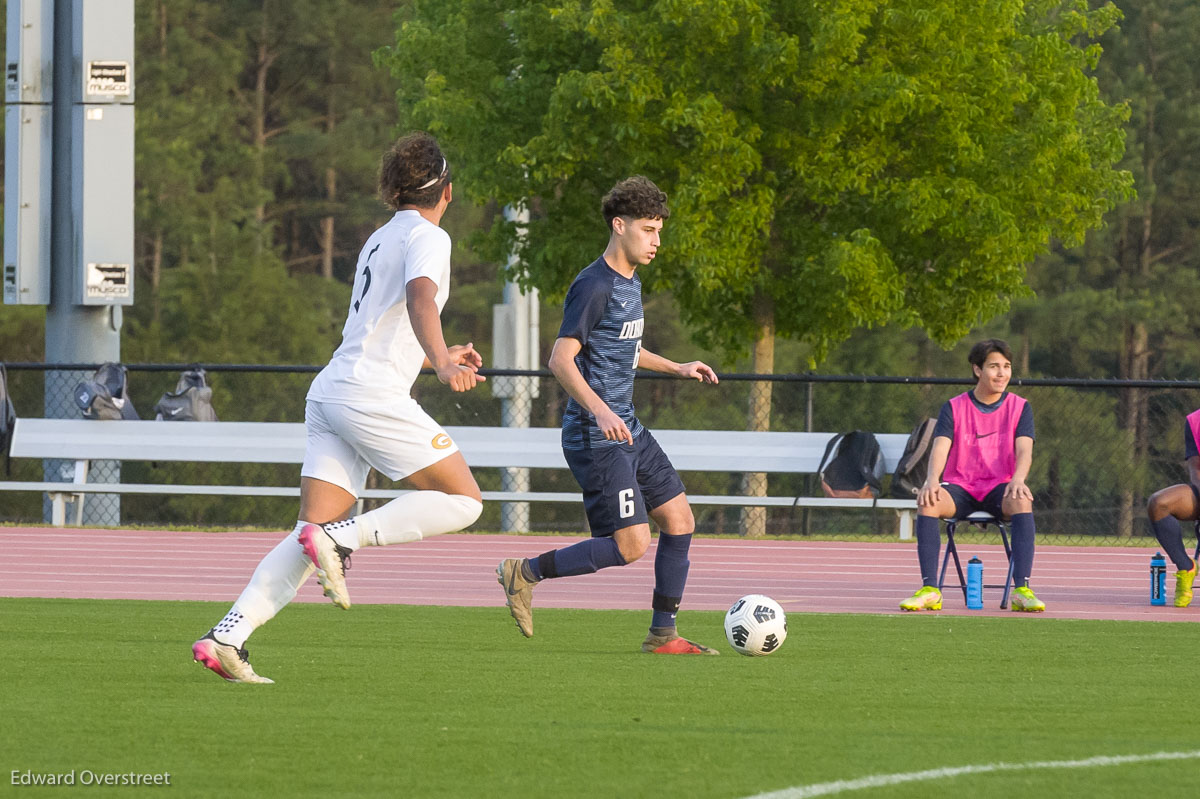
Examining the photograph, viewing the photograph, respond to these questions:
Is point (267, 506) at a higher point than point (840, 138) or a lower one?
lower

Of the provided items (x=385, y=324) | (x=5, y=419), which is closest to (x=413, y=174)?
(x=385, y=324)

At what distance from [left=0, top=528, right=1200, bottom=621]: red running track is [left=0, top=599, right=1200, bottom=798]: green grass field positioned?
1.67 m

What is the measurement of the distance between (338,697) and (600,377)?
6.27 feet

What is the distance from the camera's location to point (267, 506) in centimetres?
4491

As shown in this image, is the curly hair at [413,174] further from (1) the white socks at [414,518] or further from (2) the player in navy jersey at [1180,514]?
(2) the player in navy jersey at [1180,514]

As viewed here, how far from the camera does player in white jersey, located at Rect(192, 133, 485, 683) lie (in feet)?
20.7

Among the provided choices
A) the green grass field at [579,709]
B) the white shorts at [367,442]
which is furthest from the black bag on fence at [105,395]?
the white shorts at [367,442]

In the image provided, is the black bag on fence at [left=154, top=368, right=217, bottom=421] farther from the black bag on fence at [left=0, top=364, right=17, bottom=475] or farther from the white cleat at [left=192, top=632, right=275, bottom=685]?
the white cleat at [left=192, top=632, right=275, bottom=685]

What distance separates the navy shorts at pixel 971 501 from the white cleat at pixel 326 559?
16.6ft

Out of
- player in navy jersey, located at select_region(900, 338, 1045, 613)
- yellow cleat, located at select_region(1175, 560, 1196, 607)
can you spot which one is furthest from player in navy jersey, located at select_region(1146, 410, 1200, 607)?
player in navy jersey, located at select_region(900, 338, 1045, 613)

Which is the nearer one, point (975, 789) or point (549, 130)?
point (975, 789)

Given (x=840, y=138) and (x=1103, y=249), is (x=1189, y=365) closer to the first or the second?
(x=1103, y=249)

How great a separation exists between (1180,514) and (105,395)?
1073 cm

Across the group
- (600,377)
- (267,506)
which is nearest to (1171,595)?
(600,377)
